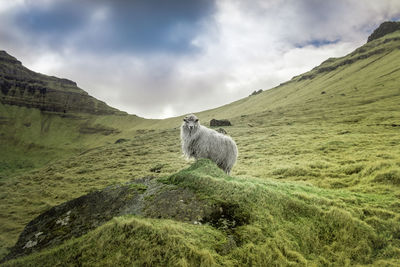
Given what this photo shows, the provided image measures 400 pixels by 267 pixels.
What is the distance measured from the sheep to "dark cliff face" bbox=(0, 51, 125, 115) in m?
130

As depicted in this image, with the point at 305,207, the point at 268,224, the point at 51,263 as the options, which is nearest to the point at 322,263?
the point at 268,224

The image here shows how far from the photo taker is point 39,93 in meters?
118

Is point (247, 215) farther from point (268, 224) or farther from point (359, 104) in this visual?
point (359, 104)

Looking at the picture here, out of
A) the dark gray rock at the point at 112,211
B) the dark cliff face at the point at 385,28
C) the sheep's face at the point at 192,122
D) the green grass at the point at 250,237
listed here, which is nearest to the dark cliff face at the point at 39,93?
the sheep's face at the point at 192,122

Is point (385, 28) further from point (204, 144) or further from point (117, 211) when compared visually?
point (117, 211)

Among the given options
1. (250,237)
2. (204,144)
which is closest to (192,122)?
(204,144)

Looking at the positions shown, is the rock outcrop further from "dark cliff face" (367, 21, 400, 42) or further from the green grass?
"dark cliff face" (367, 21, 400, 42)

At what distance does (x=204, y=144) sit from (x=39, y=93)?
15217 centimetres

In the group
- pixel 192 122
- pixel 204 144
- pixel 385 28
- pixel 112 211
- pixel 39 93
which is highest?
pixel 385 28

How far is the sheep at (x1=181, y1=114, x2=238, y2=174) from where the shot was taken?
8430mm

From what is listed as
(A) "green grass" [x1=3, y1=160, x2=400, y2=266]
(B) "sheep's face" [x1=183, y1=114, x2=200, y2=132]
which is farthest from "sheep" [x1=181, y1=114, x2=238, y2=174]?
(A) "green grass" [x1=3, y1=160, x2=400, y2=266]

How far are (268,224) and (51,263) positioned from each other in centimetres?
338

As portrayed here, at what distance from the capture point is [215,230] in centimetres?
316

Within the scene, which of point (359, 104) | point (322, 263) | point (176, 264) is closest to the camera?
point (176, 264)
